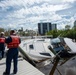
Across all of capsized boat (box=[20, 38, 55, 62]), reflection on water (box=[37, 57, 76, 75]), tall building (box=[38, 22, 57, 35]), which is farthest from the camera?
tall building (box=[38, 22, 57, 35])

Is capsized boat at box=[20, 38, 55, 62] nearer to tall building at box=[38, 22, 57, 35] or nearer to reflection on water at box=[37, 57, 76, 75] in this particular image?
reflection on water at box=[37, 57, 76, 75]

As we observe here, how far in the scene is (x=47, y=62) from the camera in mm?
14617

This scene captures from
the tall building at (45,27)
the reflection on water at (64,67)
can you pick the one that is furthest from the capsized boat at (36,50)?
the tall building at (45,27)

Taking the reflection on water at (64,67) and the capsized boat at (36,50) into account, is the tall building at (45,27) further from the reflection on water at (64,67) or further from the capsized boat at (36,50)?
the reflection on water at (64,67)

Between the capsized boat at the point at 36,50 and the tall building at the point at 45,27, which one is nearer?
the capsized boat at the point at 36,50

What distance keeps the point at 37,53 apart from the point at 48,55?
0.84 meters

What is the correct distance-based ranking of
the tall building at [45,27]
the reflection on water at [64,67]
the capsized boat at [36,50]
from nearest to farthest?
the reflection on water at [64,67] < the capsized boat at [36,50] < the tall building at [45,27]

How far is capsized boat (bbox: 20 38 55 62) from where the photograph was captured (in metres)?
14.9

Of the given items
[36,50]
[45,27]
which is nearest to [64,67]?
[36,50]

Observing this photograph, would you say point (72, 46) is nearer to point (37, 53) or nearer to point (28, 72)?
point (37, 53)

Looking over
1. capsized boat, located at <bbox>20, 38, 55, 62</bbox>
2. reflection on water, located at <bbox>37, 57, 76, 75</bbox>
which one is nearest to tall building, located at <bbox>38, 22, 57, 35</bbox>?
capsized boat, located at <bbox>20, 38, 55, 62</bbox>

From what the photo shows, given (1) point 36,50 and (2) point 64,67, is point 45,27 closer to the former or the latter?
(1) point 36,50

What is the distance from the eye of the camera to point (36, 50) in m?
16.6

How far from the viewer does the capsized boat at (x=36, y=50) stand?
1486 centimetres
